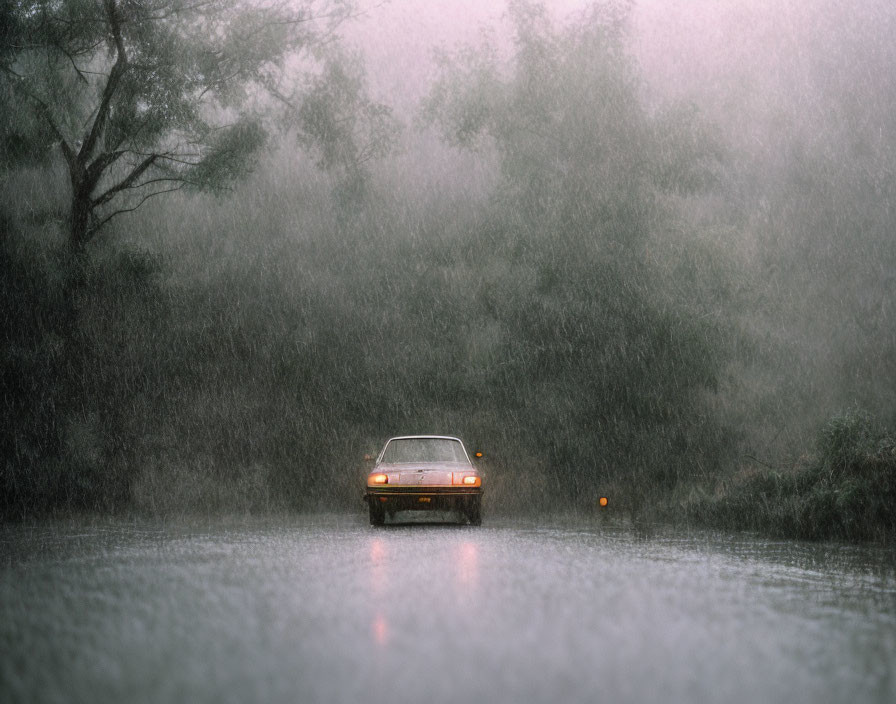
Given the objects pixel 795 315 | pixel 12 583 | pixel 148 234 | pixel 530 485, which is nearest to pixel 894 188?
pixel 795 315

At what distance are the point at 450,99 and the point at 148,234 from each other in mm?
9337

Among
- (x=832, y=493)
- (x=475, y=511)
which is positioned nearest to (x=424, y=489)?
(x=475, y=511)

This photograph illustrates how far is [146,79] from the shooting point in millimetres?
22047

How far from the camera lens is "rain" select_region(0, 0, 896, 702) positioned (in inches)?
408

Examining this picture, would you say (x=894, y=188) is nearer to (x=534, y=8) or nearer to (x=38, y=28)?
(x=534, y=8)

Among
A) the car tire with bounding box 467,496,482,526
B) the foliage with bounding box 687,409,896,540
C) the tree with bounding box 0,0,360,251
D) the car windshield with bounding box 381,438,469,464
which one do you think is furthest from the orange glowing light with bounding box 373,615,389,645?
the tree with bounding box 0,0,360,251

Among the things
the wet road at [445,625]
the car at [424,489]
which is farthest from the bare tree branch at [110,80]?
the wet road at [445,625]

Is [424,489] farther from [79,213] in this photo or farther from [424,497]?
[79,213]

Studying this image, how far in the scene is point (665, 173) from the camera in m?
27.1

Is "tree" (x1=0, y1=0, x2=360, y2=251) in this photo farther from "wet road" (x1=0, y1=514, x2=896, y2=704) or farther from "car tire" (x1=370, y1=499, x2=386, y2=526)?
"wet road" (x1=0, y1=514, x2=896, y2=704)

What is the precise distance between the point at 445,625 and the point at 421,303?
25231mm

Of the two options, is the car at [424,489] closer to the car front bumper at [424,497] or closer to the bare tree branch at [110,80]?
the car front bumper at [424,497]

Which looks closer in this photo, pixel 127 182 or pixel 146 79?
pixel 146 79

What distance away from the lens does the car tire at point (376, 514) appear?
16266mm
